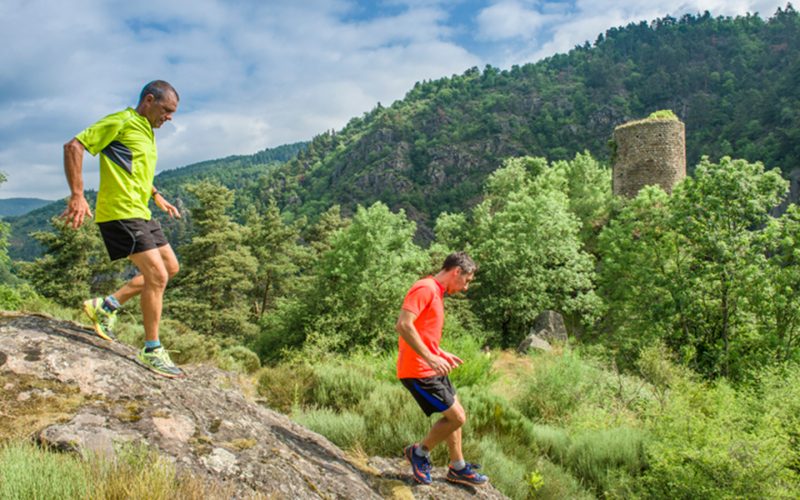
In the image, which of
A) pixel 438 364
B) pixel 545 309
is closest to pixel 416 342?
pixel 438 364

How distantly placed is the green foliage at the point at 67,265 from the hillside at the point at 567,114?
285ft

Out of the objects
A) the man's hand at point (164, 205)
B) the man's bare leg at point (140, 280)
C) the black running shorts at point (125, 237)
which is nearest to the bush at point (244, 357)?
the man's hand at point (164, 205)

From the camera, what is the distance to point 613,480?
5980 millimetres

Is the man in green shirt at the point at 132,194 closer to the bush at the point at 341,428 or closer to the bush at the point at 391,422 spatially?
the bush at the point at 341,428

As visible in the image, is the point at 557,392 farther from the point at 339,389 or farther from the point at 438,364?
the point at 438,364

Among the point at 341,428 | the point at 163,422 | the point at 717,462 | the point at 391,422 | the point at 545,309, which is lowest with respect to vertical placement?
the point at 545,309

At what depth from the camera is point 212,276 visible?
2789 centimetres

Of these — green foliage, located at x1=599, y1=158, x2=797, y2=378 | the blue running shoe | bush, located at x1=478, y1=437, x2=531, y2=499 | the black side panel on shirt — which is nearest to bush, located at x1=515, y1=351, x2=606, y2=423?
bush, located at x1=478, y1=437, x2=531, y2=499

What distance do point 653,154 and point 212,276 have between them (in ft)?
83.0

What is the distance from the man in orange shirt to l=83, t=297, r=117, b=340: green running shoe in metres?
2.45

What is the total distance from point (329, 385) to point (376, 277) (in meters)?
14.6

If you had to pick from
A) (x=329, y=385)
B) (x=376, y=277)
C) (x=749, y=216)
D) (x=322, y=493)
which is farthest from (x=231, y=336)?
(x=322, y=493)

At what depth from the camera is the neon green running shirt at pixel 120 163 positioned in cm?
355

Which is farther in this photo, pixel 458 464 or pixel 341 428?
pixel 341 428
